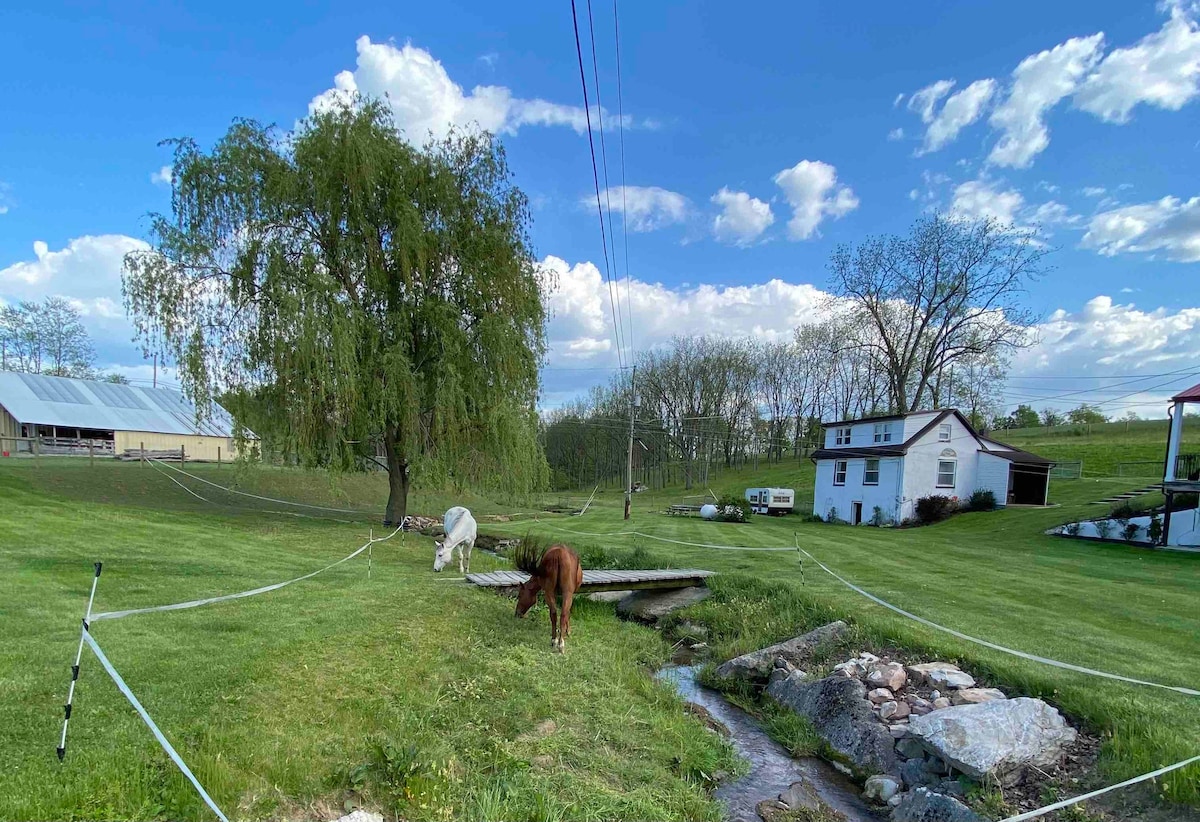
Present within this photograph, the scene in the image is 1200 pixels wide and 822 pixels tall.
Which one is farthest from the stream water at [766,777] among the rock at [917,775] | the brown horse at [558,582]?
the brown horse at [558,582]

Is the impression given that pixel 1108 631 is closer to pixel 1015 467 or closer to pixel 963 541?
pixel 963 541

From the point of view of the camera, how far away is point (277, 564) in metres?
10.8

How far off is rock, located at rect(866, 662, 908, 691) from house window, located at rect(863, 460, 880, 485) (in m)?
24.8

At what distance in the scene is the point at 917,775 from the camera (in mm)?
5195

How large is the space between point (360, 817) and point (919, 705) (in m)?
5.45

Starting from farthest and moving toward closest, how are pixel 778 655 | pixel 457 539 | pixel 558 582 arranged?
1. pixel 457 539
2. pixel 778 655
3. pixel 558 582

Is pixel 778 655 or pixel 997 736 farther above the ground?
pixel 997 736

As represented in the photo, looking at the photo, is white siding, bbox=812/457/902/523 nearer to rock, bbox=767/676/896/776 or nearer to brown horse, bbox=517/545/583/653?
rock, bbox=767/676/896/776

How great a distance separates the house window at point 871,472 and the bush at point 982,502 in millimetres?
4157

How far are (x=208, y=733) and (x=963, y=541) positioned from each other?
23.1 metres

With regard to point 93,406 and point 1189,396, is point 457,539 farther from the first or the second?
point 93,406

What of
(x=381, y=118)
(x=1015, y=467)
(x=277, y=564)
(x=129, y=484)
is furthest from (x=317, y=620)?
(x=1015, y=467)

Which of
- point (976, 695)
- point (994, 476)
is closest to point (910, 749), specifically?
point (976, 695)

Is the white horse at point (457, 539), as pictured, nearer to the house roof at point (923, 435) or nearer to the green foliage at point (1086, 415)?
the house roof at point (923, 435)
